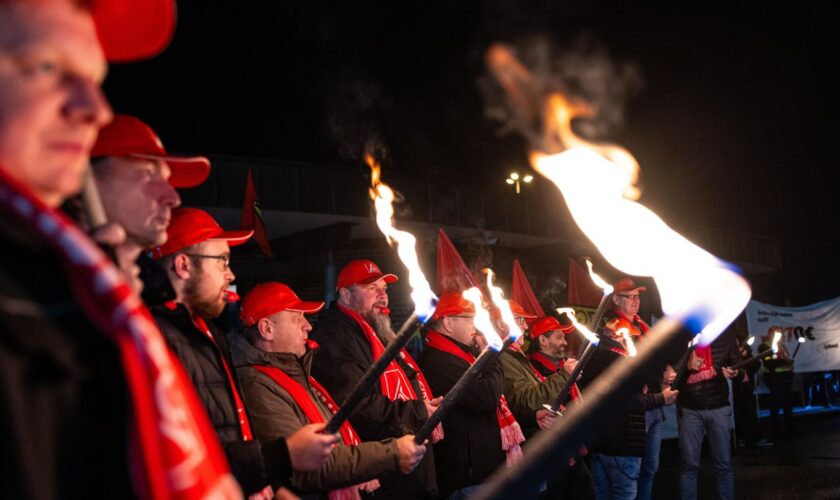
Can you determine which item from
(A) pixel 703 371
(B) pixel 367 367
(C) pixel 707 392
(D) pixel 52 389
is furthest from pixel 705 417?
(D) pixel 52 389

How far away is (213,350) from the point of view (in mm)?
3279

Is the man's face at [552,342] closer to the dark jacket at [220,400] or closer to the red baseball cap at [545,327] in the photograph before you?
the red baseball cap at [545,327]

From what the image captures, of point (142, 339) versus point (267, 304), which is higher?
point (267, 304)

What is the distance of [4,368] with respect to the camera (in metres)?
0.95

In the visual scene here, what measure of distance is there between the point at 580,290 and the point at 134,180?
11549mm

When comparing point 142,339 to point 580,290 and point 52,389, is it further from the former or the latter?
point 580,290

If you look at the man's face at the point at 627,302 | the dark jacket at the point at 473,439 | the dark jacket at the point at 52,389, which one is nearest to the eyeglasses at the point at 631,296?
the man's face at the point at 627,302

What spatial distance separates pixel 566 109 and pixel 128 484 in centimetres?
291

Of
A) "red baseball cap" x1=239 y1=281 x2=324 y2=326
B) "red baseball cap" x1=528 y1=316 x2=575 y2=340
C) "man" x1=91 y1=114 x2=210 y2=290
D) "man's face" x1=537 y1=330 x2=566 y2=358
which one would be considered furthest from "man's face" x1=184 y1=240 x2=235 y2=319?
"man's face" x1=537 y1=330 x2=566 y2=358

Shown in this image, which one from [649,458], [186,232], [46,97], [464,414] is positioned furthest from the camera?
[649,458]

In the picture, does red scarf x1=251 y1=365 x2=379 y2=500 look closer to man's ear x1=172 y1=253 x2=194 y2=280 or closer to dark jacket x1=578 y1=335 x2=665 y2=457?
man's ear x1=172 y1=253 x2=194 y2=280

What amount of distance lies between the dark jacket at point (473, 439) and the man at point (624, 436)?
1937 mm

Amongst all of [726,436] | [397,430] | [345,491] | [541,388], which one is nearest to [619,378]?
[345,491]

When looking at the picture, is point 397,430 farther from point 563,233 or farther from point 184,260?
point 563,233
